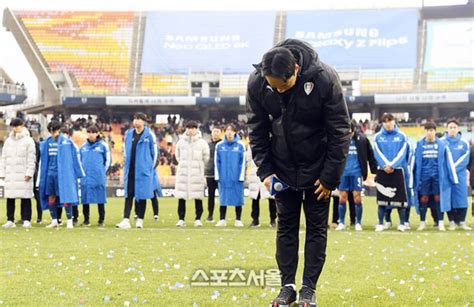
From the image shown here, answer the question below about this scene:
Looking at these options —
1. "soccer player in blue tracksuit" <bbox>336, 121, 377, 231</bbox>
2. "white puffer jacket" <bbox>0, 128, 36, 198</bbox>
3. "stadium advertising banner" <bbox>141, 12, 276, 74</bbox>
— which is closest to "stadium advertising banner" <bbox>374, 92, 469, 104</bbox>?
"stadium advertising banner" <bbox>141, 12, 276, 74</bbox>

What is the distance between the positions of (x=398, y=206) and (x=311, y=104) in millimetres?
8646

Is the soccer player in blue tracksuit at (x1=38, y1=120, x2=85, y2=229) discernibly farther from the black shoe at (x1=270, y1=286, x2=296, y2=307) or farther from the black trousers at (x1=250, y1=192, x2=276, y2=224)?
the black shoe at (x1=270, y1=286, x2=296, y2=307)

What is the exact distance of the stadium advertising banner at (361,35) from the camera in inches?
1836

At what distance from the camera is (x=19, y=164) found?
1375cm

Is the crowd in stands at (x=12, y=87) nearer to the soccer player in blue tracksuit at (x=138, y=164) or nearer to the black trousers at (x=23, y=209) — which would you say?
the black trousers at (x=23, y=209)

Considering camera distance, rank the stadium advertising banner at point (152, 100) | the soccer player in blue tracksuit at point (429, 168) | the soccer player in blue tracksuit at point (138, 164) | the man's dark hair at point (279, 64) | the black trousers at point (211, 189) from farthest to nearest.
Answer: the stadium advertising banner at point (152, 100) < the black trousers at point (211, 189) < the soccer player in blue tracksuit at point (429, 168) < the soccer player in blue tracksuit at point (138, 164) < the man's dark hair at point (279, 64)

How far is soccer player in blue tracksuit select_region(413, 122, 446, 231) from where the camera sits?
13.8m

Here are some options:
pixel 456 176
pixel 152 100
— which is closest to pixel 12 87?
pixel 152 100

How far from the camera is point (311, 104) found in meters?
5.25

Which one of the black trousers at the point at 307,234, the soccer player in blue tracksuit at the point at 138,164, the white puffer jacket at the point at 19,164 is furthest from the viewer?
the white puffer jacket at the point at 19,164

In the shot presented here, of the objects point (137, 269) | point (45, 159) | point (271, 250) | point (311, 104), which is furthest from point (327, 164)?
point (45, 159)

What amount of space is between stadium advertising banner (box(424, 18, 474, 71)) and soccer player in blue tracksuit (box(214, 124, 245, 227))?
108 ft

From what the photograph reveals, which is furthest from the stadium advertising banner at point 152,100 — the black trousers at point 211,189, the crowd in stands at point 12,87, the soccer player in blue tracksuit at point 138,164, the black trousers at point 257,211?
the soccer player in blue tracksuit at point 138,164

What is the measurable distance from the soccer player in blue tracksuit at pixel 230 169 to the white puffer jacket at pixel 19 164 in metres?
3.79
